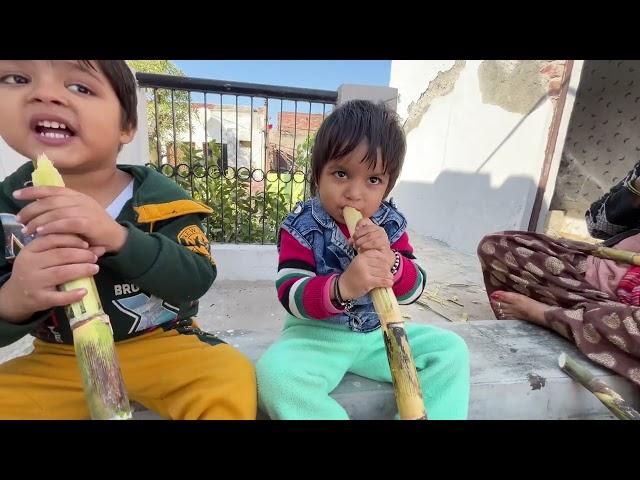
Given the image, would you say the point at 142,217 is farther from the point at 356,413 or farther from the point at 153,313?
the point at 356,413

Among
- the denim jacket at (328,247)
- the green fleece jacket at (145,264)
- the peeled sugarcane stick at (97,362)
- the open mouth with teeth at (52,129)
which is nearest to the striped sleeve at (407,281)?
the denim jacket at (328,247)

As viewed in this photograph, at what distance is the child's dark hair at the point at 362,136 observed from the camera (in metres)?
1.02

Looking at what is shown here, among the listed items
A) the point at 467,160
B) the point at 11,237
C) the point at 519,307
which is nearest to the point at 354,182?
the point at 11,237

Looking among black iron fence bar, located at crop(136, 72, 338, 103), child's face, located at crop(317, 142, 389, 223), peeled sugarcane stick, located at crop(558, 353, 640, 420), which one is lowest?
peeled sugarcane stick, located at crop(558, 353, 640, 420)

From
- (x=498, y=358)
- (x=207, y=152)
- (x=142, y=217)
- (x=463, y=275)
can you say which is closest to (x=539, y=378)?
(x=498, y=358)

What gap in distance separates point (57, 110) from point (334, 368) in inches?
34.5

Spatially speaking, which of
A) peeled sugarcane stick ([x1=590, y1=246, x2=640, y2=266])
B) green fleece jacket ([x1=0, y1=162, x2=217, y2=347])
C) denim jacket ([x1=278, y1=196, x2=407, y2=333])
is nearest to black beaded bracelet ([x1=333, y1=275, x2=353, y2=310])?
denim jacket ([x1=278, y1=196, x2=407, y2=333])

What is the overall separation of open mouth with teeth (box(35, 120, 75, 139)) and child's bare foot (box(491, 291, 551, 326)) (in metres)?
1.81

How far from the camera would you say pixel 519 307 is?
178cm

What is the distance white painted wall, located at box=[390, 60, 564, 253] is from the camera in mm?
3953

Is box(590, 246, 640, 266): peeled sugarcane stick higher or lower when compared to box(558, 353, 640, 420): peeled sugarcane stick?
higher

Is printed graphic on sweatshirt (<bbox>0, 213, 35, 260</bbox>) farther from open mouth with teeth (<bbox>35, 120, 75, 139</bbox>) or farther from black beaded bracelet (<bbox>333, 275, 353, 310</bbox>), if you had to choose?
black beaded bracelet (<bbox>333, 275, 353, 310</bbox>)

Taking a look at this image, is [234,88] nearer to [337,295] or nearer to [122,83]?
[122,83]
